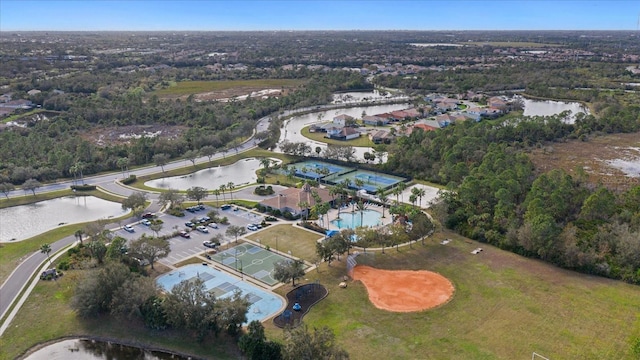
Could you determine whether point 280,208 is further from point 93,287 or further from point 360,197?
point 93,287

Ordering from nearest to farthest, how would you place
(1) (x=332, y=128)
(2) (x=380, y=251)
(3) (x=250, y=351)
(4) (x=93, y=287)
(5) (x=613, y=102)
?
(3) (x=250, y=351) < (4) (x=93, y=287) < (2) (x=380, y=251) < (1) (x=332, y=128) < (5) (x=613, y=102)

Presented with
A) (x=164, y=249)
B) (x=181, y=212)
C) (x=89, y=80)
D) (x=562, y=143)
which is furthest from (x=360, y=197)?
(x=89, y=80)

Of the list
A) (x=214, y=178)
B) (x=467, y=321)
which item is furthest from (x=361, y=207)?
(x=214, y=178)

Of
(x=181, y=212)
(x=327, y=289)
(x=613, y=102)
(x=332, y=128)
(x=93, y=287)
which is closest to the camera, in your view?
(x=93, y=287)

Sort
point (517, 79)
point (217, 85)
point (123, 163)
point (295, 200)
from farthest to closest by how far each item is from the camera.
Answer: point (217, 85)
point (517, 79)
point (123, 163)
point (295, 200)

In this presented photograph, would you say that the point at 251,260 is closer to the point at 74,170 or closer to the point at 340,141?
the point at 74,170

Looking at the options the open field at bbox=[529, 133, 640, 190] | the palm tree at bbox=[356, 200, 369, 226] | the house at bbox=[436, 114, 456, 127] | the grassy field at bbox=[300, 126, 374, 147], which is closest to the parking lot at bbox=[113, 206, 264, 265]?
the palm tree at bbox=[356, 200, 369, 226]

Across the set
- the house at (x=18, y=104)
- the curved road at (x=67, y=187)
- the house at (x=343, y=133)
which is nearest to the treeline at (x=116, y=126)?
the curved road at (x=67, y=187)
